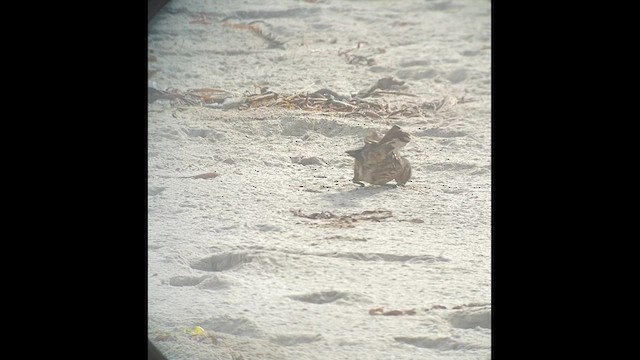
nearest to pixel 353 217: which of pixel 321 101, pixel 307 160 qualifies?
pixel 307 160

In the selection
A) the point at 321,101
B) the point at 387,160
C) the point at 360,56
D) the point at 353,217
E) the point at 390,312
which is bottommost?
the point at 390,312

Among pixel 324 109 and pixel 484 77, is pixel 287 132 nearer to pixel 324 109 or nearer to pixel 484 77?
pixel 324 109

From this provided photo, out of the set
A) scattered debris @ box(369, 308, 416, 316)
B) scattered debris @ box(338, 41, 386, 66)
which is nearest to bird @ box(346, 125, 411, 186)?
scattered debris @ box(338, 41, 386, 66)

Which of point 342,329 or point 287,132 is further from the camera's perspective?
point 287,132

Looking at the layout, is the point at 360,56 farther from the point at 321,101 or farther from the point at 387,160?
the point at 387,160

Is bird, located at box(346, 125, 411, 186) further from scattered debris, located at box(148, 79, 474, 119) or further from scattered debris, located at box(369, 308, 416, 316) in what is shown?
scattered debris, located at box(369, 308, 416, 316)

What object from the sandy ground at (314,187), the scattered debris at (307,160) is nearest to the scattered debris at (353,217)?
the sandy ground at (314,187)

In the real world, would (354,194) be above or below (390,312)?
above
